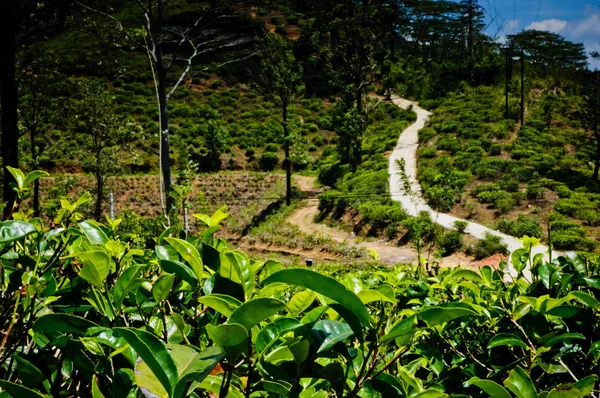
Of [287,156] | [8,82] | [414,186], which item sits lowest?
[414,186]

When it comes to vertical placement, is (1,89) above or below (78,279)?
above

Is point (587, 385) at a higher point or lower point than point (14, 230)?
lower

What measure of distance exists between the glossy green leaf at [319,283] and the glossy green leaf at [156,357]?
0.13 meters

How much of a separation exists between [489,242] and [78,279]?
31.2 feet

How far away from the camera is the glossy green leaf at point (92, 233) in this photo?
2.80 feet

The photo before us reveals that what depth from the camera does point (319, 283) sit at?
0.45 m

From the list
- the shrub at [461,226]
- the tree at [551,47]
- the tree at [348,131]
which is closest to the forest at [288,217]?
the tree at [348,131]

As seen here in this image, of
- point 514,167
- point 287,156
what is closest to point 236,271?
point 287,156

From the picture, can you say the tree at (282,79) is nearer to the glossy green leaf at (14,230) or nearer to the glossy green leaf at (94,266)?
the glossy green leaf at (14,230)

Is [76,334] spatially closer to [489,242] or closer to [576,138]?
[489,242]

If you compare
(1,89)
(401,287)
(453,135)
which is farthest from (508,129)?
(401,287)

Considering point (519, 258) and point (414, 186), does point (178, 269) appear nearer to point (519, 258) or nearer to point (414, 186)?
point (519, 258)

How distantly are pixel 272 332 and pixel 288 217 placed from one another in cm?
1300

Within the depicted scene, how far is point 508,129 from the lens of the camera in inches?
697
